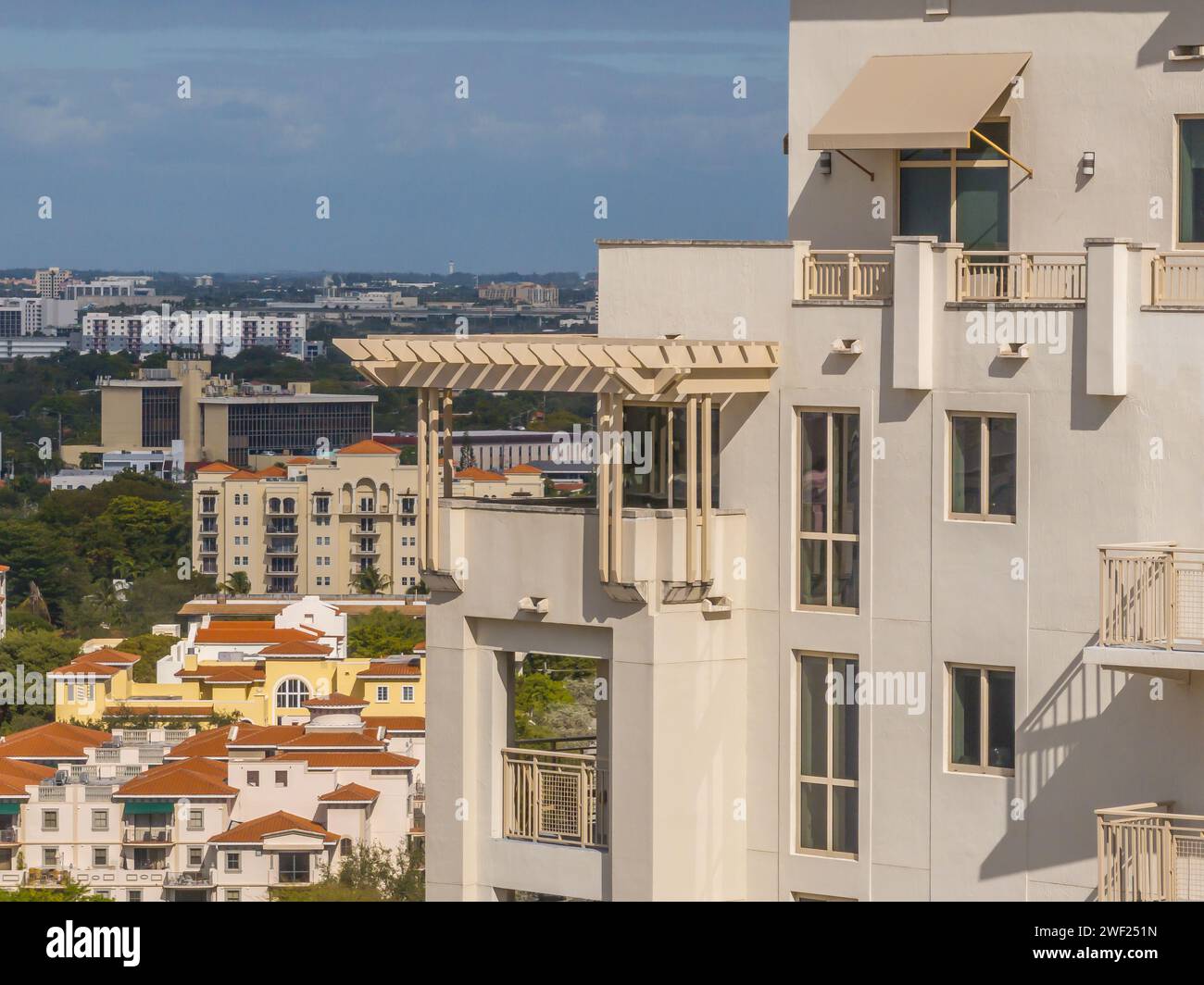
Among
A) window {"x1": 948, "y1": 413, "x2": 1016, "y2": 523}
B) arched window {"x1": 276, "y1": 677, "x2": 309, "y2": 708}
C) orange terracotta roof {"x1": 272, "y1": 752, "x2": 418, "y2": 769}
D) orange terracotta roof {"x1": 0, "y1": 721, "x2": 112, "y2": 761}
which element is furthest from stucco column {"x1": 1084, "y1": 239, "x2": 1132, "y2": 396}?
arched window {"x1": 276, "y1": 677, "x2": 309, "y2": 708}

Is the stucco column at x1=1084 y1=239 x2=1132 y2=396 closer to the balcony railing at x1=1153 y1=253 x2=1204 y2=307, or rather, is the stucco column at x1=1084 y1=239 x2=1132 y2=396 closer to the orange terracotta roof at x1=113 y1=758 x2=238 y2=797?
the balcony railing at x1=1153 y1=253 x2=1204 y2=307

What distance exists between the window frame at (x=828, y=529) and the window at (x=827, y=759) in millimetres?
487

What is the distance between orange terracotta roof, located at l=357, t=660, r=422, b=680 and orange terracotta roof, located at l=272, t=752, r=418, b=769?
22.6 metres

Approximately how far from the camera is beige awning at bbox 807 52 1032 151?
74.3 ft

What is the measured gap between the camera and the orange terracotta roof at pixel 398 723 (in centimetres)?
12662

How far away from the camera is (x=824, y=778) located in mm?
22609

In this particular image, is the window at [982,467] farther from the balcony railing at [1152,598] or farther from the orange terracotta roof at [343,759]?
the orange terracotta roof at [343,759]

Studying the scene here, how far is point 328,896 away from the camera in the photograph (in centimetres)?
10269

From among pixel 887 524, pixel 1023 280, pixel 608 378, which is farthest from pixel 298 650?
pixel 1023 280

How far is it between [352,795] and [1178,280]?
3690 inches

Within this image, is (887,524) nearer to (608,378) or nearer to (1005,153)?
(608,378)
